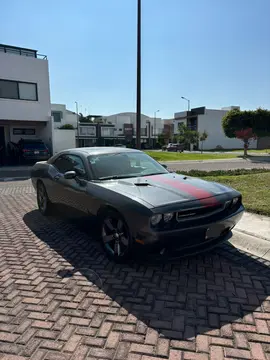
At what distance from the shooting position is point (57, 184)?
16.9 ft

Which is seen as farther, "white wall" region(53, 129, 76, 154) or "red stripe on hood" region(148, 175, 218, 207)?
"white wall" region(53, 129, 76, 154)

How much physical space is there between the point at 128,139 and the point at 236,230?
58781 millimetres

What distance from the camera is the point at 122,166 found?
457 cm

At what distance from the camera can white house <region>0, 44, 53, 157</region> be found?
57.1 feet

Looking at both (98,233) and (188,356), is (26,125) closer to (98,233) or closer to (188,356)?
(98,233)

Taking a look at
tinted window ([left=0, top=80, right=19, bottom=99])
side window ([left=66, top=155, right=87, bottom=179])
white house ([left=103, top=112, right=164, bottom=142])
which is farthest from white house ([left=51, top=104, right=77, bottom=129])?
side window ([left=66, top=155, right=87, bottom=179])

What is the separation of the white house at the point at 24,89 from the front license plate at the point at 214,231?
17.3 metres

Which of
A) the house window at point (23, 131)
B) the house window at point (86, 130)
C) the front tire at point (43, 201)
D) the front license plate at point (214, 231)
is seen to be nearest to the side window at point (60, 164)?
the front tire at point (43, 201)

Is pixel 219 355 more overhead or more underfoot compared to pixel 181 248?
more underfoot

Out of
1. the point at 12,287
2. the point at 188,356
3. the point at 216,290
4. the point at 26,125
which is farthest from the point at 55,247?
the point at 26,125

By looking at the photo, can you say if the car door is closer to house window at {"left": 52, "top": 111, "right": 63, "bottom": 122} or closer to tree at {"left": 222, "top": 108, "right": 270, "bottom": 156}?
tree at {"left": 222, "top": 108, "right": 270, "bottom": 156}

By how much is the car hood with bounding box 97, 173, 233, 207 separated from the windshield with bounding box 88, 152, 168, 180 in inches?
10.2

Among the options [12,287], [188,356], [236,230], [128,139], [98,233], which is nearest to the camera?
[188,356]

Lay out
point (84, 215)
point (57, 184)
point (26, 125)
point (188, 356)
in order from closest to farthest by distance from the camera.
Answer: point (188, 356) < point (84, 215) < point (57, 184) < point (26, 125)
